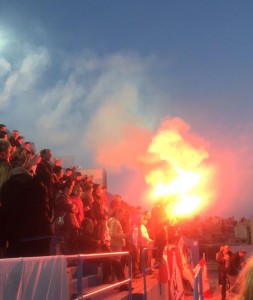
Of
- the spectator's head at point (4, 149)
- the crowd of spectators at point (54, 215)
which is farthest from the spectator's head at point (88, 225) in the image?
the spectator's head at point (4, 149)

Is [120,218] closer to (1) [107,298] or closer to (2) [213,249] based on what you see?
(1) [107,298]

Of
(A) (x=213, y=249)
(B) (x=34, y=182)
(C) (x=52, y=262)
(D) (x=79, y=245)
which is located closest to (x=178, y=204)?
(D) (x=79, y=245)

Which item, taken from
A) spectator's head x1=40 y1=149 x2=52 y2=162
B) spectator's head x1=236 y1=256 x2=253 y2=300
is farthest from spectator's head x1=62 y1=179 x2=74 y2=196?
spectator's head x1=236 y1=256 x2=253 y2=300

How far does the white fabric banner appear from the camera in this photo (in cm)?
350

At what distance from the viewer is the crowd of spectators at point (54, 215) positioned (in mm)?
5637

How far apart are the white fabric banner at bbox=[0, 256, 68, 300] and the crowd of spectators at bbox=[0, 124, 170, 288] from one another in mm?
1433

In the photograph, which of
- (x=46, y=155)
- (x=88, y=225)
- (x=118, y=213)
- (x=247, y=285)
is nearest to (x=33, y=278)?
(x=247, y=285)

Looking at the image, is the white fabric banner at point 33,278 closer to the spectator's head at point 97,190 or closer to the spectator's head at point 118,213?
the spectator's head at point 97,190

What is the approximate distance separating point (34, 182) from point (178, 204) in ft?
34.6

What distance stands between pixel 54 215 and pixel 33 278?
15.3 feet

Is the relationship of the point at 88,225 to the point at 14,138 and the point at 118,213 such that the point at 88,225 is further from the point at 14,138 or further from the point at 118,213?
the point at 14,138

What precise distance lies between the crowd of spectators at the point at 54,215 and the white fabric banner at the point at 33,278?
1.43m

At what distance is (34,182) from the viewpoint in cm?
596

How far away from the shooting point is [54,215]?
8.46 m
